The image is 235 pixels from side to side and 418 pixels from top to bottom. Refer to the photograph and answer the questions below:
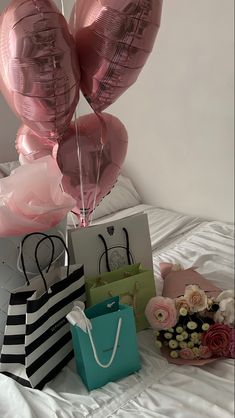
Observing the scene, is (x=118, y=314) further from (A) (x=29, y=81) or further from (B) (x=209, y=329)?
(A) (x=29, y=81)

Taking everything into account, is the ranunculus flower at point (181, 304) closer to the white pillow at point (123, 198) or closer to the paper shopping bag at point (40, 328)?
the paper shopping bag at point (40, 328)

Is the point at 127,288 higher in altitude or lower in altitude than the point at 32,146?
lower

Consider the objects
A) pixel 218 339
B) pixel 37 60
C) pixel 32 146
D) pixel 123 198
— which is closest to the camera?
pixel 37 60

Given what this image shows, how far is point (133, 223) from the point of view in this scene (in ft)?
3.72

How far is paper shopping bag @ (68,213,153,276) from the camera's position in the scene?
104cm

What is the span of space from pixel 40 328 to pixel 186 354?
34 centimetres

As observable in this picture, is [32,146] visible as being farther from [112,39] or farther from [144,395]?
[144,395]

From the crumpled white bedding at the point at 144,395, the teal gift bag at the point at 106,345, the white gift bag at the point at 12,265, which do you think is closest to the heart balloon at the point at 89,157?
the white gift bag at the point at 12,265

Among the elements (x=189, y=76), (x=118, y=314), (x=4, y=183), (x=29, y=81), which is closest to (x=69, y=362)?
(x=118, y=314)

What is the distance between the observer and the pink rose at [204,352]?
0.93 metres

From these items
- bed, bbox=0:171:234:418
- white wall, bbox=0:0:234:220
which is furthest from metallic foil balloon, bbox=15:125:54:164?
bed, bbox=0:171:234:418

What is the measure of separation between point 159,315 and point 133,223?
0.28 metres

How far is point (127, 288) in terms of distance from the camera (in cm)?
102

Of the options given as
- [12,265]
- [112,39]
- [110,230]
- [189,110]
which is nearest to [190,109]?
[189,110]
